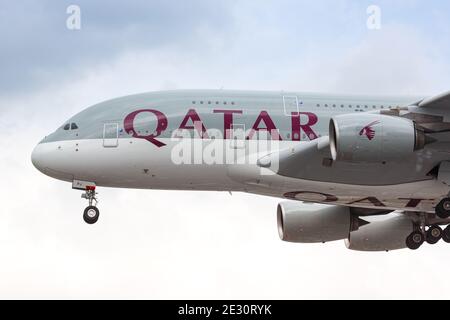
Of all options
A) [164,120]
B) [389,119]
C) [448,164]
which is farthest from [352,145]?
[164,120]

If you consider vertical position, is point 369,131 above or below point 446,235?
above

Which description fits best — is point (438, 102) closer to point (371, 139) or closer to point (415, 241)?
point (371, 139)

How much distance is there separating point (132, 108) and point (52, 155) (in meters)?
3.04

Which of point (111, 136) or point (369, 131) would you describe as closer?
point (369, 131)

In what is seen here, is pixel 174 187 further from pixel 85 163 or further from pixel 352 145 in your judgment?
pixel 352 145

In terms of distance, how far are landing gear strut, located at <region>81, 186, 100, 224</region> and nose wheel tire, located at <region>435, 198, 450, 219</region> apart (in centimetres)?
1112


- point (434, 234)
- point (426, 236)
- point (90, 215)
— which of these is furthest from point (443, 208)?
point (90, 215)

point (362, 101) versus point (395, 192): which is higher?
point (362, 101)

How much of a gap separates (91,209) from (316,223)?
8886 mm

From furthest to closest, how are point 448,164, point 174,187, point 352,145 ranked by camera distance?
point 174,187 → point 448,164 → point 352,145

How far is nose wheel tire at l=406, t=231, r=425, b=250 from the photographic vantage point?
137 ft

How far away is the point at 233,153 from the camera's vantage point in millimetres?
36531

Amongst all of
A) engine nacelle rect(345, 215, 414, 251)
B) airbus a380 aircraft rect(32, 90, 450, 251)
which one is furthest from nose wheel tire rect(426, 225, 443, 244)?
airbus a380 aircraft rect(32, 90, 450, 251)

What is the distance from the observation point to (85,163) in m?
37.0
